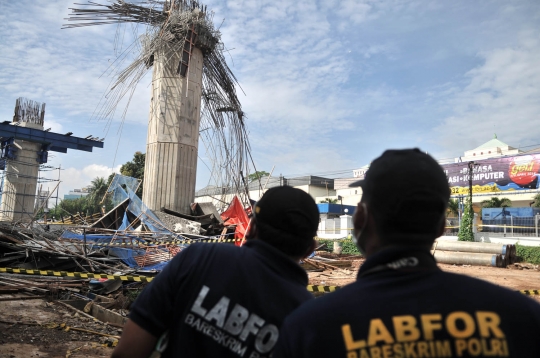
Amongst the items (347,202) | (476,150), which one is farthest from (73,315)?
(476,150)

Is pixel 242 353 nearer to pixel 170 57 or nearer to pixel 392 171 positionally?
pixel 392 171

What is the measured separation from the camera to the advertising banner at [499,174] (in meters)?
30.9

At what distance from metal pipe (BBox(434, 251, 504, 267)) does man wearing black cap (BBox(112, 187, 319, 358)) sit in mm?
17548

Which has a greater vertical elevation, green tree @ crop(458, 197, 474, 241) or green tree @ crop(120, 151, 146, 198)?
green tree @ crop(120, 151, 146, 198)

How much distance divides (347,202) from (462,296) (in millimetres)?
47255

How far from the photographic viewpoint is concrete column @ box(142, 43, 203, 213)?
1055cm

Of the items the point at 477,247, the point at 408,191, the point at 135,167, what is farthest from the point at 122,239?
the point at 135,167

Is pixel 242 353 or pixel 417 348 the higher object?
pixel 417 348

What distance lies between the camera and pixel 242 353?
1429 millimetres

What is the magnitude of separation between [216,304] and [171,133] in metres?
9.54

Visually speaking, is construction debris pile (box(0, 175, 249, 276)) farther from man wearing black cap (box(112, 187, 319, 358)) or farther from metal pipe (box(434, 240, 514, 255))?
metal pipe (box(434, 240, 514, 255))

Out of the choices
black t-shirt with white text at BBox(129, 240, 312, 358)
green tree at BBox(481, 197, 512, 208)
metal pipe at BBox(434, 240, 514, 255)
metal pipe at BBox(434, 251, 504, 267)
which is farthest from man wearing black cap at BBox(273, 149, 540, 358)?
green tree at BBox(481, 197, 512, 208)

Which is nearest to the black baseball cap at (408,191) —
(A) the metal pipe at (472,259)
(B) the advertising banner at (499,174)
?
(A) the metal pipe at (472,259)

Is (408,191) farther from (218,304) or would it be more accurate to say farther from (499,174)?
(499,174)
